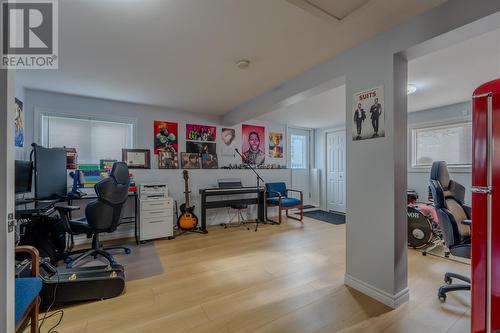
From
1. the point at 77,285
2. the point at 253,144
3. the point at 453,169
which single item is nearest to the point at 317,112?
the point at 253,144

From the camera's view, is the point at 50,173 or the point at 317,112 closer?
the point at 50,173

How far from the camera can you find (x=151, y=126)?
13.1ft

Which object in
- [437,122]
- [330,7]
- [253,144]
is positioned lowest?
[253,144]

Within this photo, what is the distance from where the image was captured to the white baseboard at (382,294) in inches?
69.4

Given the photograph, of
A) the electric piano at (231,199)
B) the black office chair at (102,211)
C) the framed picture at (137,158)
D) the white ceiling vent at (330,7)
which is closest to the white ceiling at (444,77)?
the white ceiling vent at (330,7)

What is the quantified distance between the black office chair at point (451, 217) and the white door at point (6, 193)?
2760mm

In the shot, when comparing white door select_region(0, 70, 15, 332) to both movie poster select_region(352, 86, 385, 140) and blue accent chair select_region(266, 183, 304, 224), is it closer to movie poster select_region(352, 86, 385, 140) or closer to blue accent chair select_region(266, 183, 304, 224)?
movie poster select_region(352, 86, 385, 140)

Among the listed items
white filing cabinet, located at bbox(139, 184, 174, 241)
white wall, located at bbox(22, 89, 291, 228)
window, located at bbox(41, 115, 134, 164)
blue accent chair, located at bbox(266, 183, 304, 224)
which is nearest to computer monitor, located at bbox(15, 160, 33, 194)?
white wall, located at bbox(22, 89, 291, 228)

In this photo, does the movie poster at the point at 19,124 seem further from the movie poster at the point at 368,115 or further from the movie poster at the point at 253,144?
the movie poster at the point at 368,115

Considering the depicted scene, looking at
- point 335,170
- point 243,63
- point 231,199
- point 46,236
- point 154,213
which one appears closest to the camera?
point 243,63

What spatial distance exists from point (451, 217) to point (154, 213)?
3.61 meters

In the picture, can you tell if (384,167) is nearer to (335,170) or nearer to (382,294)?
(382,294)

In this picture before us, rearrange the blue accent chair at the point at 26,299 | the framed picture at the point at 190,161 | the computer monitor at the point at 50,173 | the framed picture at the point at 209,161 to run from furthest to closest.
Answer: the framed picture at the point at 209,161 → the framed picture at the point at 190,161 → the computer monitor at the point at 50,173 → the blue accent chair at the point at 26,299

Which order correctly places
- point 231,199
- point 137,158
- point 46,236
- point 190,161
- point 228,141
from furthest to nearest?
point 228,141 < point 231,199 < point 190,161 < point 137,158 < point 46,236
